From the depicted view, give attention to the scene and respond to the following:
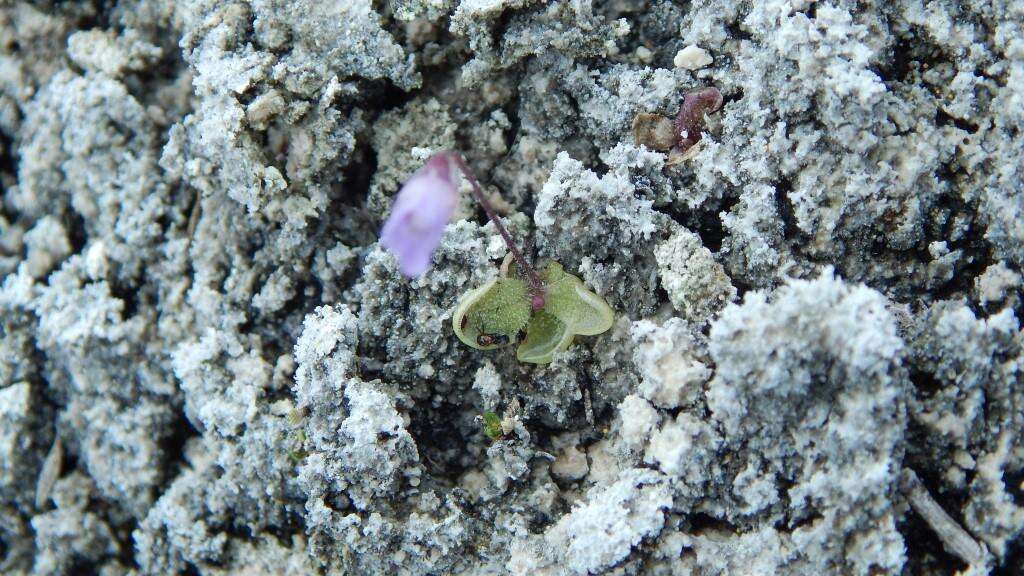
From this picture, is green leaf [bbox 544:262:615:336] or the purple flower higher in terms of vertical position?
the purple flower

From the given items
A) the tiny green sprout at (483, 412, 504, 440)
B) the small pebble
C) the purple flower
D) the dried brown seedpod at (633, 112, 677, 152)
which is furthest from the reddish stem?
the small pebble

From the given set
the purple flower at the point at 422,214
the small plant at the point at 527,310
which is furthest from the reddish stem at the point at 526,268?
the purple flower at the point at 422,214

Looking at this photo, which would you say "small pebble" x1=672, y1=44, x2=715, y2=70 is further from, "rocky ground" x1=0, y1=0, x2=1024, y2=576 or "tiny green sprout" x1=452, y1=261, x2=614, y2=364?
"tiny green sprout" x1=452, y1=261, x2=614, y2=364

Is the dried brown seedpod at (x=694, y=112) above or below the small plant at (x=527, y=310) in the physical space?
above

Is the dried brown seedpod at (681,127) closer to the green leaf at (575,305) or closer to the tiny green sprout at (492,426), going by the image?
the green leaf at (575,305)

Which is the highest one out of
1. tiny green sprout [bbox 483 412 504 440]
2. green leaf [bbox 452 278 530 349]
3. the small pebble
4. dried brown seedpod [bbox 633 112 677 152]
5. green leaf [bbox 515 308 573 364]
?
the small pebble

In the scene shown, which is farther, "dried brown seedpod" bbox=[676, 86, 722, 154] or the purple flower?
"dried brown seedpod" bbox=[676, 86, 722, 154]

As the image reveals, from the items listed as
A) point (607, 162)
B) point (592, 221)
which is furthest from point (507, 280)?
point (607, 162)
